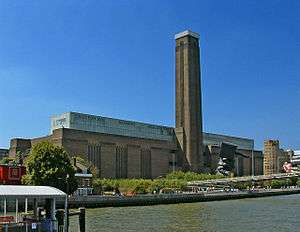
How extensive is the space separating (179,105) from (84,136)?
2045 inches

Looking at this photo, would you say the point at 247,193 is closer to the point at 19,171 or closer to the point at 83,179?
the point at 83,179

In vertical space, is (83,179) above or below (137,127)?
below

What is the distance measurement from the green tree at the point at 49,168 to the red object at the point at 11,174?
7.89m

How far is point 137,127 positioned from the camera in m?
176

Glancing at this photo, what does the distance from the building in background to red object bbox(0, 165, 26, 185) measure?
162ft

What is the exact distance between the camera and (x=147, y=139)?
173 m

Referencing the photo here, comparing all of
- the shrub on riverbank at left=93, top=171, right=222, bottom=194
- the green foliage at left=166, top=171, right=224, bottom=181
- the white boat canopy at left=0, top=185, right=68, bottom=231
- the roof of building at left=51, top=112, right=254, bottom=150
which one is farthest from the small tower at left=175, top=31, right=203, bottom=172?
the white boat canopy at left=0, top=185, right=68, bottom=231

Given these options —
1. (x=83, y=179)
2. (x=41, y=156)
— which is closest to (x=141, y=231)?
(x=41, y=156)

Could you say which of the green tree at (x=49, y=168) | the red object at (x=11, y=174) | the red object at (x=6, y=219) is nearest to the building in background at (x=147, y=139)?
the red object at (x=11, y=174)

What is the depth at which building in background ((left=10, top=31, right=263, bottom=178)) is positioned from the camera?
152 meters

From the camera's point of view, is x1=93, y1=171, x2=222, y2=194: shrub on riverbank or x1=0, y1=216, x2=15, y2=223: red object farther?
x1=93, y1=171, x2=222, y2=194: shrub on riverbank

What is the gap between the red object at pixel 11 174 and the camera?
291ft

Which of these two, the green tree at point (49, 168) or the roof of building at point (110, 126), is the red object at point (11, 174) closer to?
the green tree at point (49, 168)

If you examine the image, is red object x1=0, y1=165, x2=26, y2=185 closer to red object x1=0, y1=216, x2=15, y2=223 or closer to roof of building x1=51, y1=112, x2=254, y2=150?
roof of building x1=51, y1=112, x2=254, y2=150
